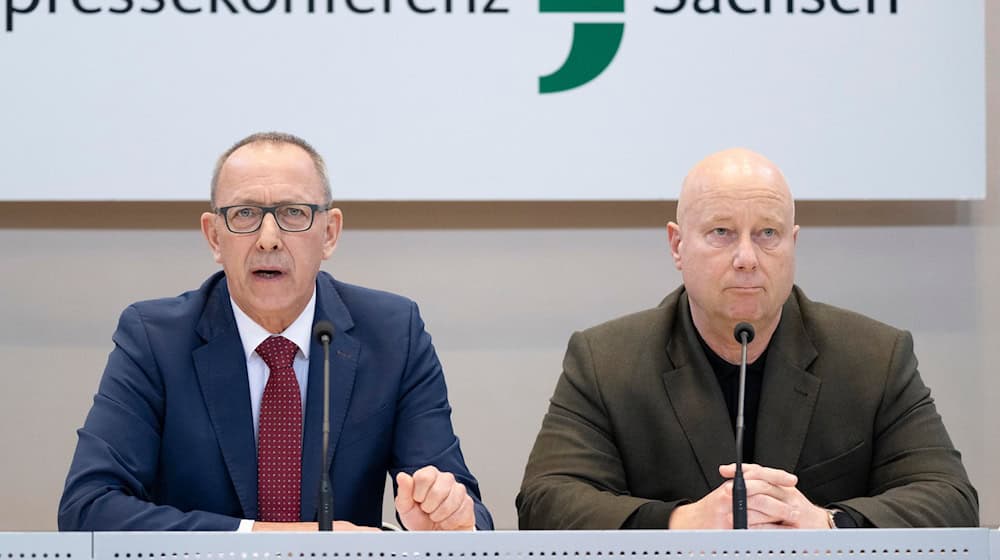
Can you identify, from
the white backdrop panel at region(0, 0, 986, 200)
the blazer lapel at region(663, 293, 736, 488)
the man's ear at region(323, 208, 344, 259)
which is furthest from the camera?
the white backdrop panel at region(0, 0, 986, 200)

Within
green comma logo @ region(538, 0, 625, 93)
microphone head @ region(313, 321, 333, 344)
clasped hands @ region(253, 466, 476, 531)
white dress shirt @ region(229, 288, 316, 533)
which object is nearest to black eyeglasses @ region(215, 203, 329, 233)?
white dress shirt @ region(229, 288, 316, 533)

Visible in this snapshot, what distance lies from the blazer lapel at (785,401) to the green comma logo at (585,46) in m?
1.18

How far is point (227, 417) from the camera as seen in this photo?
2455 millimetres

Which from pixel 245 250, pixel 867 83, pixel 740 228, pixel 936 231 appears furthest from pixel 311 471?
pixel 936 231

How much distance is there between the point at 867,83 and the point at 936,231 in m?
0.58

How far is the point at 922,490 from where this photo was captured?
238 centimetres

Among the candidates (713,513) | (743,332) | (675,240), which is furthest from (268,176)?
(713,513)

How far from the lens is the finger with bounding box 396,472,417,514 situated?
213 cm

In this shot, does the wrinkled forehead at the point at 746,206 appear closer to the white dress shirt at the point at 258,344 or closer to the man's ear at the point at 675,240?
the man's ear at the point at 675,240

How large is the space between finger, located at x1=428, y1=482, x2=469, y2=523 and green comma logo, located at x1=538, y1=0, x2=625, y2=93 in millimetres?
1646

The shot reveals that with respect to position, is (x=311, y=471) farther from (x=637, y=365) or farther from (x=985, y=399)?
(x=985, y=399)

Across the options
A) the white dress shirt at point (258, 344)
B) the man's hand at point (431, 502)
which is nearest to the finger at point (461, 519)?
the man's hand at point (431, 502)

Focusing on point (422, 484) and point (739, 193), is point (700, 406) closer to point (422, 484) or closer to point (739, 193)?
point (739, 193)

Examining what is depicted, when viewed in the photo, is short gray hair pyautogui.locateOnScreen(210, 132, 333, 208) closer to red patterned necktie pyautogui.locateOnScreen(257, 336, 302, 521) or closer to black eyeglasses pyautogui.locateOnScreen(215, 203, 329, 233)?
black eyeglasses pyautogui.locateOnScreen(215, 203, 329, 233)
